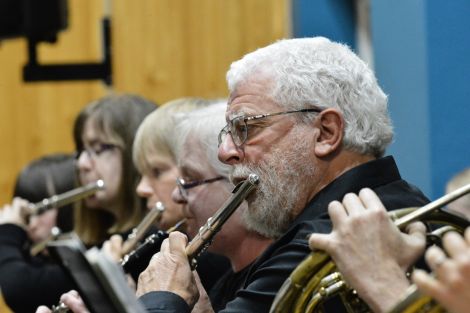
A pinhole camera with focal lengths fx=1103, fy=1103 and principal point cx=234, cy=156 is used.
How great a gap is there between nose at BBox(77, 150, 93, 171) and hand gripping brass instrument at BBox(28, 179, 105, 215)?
0.18ft

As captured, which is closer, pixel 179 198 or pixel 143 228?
pixel 179 198

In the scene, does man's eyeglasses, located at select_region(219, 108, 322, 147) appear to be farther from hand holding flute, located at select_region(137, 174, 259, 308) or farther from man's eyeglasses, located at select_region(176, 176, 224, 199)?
man's eyeglasses, located at select_region(176, 176, 224, 199)

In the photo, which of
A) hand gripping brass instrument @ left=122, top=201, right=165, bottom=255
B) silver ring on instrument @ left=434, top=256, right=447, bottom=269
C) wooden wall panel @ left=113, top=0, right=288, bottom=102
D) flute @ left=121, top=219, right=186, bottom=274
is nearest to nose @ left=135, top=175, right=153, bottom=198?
hand gripping brass instrument @ left=122, top=201, right=165, bottom=255

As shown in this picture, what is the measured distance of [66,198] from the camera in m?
3.50

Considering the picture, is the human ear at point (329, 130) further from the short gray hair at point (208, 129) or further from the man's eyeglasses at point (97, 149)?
the man's eyeglasses at point (97, 149)

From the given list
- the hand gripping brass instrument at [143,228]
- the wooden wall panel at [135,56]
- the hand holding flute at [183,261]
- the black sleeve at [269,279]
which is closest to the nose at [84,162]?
the hand gripping brass instrument at [143,228]

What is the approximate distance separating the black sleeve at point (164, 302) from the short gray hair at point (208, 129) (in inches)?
21.2

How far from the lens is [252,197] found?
204 cm

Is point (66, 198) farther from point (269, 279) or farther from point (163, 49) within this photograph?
point (269, 279)

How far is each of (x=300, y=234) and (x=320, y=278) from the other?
20 centimetres

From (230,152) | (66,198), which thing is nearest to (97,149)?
(66,198)

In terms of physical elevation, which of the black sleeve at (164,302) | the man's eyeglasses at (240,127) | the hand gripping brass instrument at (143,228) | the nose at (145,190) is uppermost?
the man's eyeglasses at (240,127)

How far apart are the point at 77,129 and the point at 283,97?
151 centimetres

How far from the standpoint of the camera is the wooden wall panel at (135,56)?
4566mm
